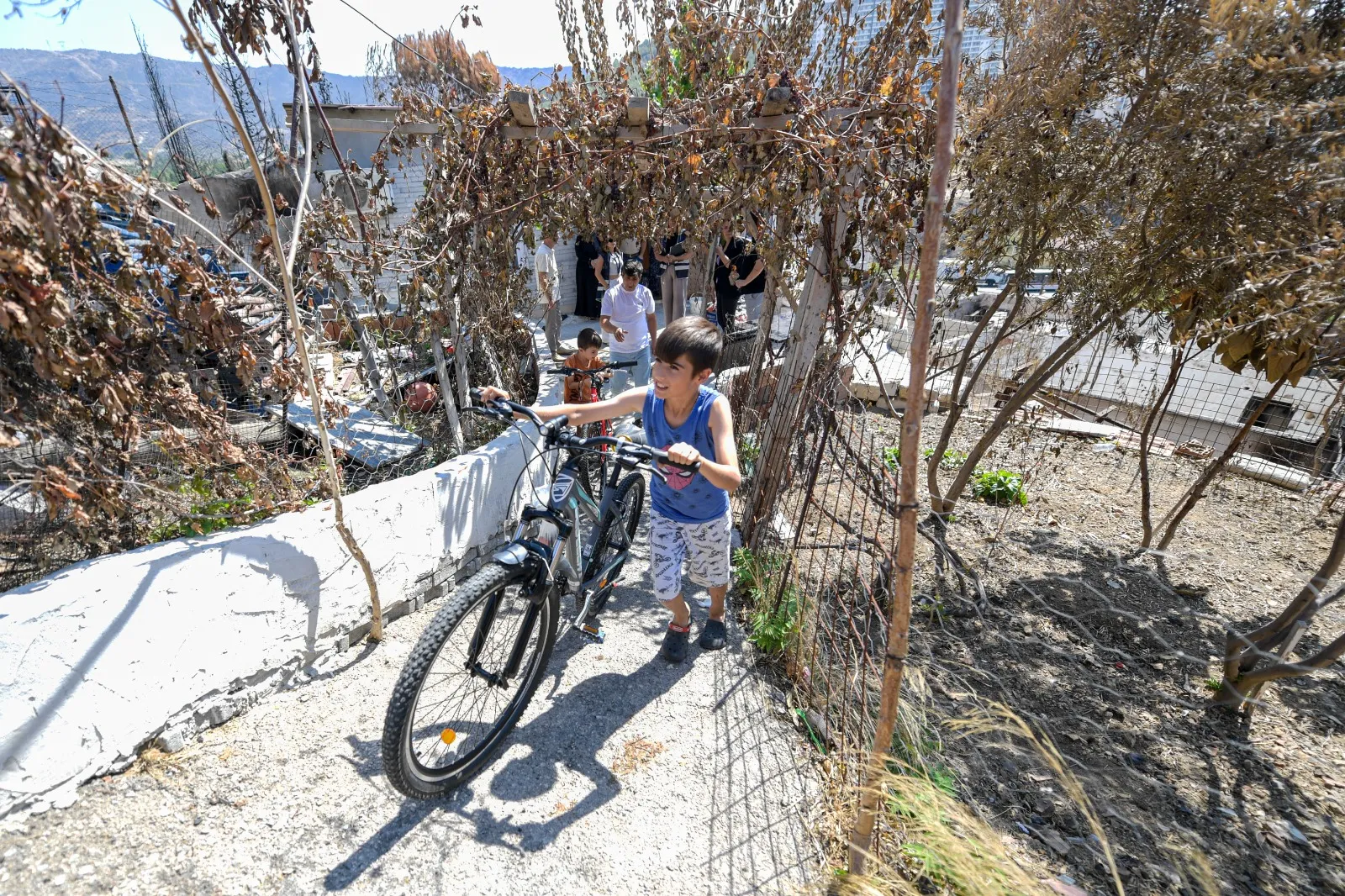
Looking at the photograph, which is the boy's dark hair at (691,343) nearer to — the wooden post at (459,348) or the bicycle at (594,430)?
the bicycle at (594,430)

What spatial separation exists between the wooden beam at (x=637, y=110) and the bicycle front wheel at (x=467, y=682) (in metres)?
2.91

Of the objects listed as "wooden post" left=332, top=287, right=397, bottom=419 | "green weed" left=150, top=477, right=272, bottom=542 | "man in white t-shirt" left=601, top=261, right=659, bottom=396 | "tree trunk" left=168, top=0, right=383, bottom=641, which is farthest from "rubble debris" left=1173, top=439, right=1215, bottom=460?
"green weed" left=150, top=477, right=272, bottom=542

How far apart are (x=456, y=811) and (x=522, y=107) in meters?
3.66

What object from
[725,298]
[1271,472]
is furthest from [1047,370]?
[725,298]

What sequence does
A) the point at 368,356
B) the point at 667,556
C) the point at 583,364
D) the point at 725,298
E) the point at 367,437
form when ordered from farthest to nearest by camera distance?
the point at 725,298
the point at 368,356
the point at 583,364
the point at 367,437
the point at 667,556

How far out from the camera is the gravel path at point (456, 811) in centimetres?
204

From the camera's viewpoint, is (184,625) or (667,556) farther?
(667,556)

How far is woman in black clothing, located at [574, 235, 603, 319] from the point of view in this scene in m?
11.1

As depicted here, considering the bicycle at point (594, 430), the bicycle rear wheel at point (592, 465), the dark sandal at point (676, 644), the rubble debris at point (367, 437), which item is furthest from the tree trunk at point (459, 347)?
the dark sandal at point (676, 644)

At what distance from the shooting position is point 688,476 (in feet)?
8.67

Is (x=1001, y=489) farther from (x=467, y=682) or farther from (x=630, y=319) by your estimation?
(x=467, y=682)

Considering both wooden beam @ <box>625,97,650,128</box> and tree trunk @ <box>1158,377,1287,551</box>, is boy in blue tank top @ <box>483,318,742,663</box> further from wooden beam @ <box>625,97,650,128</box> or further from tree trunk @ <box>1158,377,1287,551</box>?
tree trunk @ <box>1158,377,1287,551</box>

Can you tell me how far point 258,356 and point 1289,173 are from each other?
4.90 metres

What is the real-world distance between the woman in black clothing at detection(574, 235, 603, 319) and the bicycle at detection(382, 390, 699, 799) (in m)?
9.03
